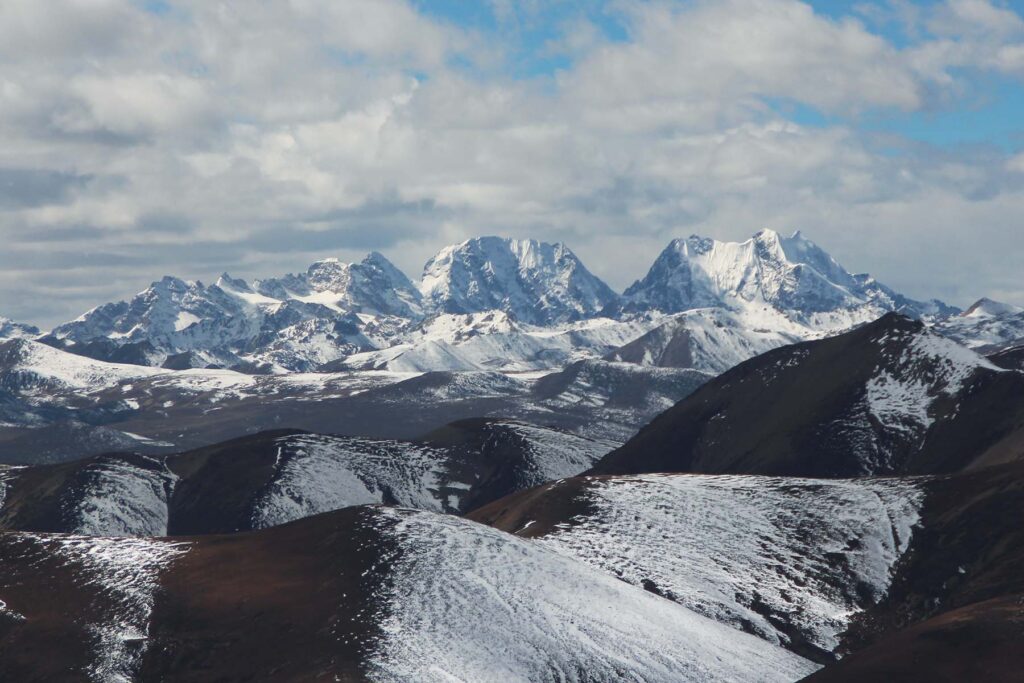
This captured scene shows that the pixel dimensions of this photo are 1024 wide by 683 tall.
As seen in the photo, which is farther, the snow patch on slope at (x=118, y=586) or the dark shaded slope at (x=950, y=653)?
the snow patch on slope at (x=118, y=586)

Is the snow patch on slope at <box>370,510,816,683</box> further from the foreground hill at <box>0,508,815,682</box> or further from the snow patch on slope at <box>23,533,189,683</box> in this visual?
the snow patch on slope at <box>23,533,189,683</box>

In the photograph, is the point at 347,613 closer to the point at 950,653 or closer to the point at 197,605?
the point at 197,605

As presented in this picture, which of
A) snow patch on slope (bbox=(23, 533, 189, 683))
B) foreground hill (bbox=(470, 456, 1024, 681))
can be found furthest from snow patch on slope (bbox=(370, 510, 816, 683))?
snow patch on slope (bbox=(23, 533, 189, 683))

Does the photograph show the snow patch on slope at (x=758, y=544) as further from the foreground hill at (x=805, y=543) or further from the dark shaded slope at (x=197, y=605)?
the dark shaded slope at (x=197, y=605)

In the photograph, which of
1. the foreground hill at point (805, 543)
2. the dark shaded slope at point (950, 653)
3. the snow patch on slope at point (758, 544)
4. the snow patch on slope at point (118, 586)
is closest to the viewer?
the dark shaded slope at point (950, 653)

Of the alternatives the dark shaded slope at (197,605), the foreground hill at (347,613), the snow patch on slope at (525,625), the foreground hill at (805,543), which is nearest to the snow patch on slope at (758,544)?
the foreground hill at (805,543)

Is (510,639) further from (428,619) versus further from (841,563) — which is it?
(841,563)
